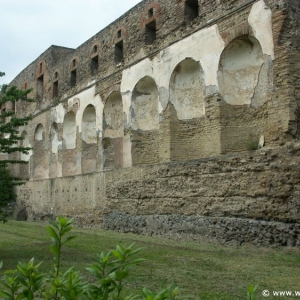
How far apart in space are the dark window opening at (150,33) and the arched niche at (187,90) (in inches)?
80.7

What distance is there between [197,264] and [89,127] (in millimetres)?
11166

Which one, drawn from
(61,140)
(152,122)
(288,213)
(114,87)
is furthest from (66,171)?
(288,213)

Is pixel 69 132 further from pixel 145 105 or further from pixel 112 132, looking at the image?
pixel 145 105

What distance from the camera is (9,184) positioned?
23.8 feet

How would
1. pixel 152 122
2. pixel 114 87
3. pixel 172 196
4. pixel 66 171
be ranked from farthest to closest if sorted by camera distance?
pixel 66 171, pixel 114 87, pixel 152 122, pixel 172 196

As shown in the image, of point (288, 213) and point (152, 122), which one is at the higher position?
point (152, 122)

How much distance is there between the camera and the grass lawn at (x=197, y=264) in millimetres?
4996

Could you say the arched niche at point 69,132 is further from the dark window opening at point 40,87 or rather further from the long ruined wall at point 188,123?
the dark window opening at point 40,87

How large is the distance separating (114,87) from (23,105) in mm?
10403

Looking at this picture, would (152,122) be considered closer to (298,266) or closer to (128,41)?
(128,41)

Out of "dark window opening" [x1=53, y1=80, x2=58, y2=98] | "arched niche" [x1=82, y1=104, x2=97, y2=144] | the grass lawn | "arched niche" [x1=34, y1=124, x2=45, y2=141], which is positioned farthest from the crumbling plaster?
"arched niche" [x1=34, y1=124, x2=45, y2=141]

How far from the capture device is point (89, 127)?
16.9 meters

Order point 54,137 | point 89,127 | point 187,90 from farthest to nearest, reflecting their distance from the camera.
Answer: point 54,137
point 89,127
point 187,90

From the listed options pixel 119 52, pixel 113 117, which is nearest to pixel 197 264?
pixel 113 117
